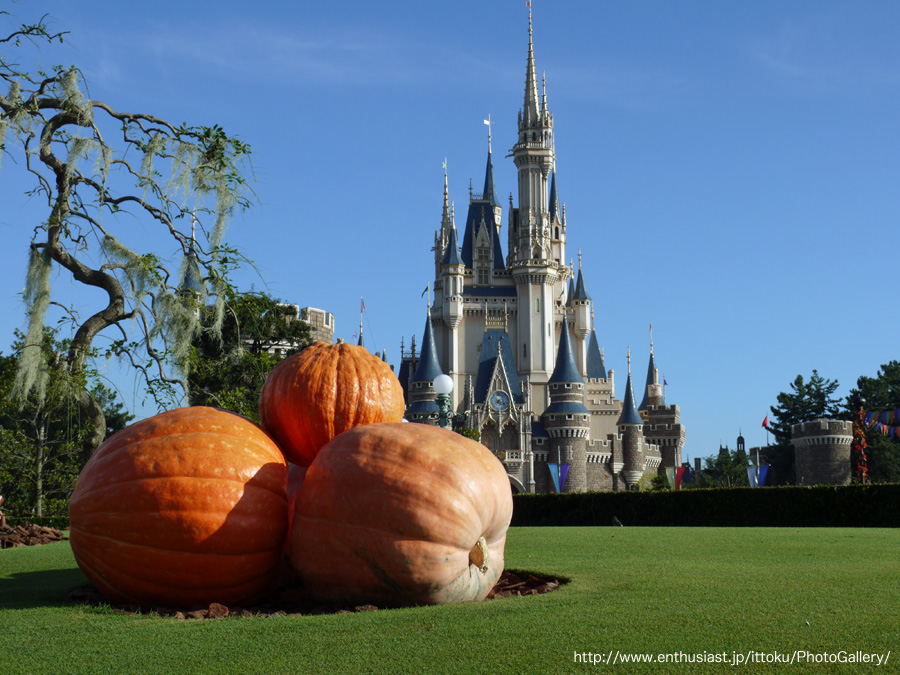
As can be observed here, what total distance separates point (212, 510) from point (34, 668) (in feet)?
6.49

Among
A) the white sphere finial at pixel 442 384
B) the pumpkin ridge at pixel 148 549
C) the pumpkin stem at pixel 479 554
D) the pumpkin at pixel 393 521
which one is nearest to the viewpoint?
the pumpkin at pixel 393 521

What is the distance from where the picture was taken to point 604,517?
27547mm

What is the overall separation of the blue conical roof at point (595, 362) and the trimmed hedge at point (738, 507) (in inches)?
1992

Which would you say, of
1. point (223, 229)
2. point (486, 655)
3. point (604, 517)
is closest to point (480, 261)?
point (604, 517)

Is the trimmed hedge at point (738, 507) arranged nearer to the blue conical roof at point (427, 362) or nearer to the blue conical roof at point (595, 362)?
the blue conical roof at point (427, 362)

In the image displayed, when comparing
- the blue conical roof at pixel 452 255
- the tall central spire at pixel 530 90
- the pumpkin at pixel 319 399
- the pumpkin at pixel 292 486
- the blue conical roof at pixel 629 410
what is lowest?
the pumpkin at pixel 292 486

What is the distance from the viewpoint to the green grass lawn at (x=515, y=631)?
5.04 meters

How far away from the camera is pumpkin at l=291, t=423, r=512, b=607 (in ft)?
21.9

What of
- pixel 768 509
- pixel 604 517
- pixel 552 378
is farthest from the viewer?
pixel 552 378

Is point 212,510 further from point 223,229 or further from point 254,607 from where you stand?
point 223,229

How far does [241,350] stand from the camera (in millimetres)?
10680

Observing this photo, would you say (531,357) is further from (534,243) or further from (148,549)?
(148,549)

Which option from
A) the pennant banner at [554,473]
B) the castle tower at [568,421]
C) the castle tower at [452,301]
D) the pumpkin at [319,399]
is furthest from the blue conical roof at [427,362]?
the pumpkin at [319,399]

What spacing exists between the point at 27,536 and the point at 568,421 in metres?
52.3
